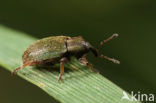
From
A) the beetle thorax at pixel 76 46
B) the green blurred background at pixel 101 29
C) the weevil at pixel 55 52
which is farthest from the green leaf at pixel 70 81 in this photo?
the green blurred background at pixel 101 29

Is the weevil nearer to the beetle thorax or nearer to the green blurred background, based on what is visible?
the beetle thorax

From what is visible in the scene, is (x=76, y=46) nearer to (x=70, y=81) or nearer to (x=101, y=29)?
(x=70, y=81)

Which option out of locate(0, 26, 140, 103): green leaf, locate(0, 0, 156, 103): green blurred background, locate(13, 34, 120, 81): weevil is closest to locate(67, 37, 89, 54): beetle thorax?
locate(13, 34, 120, 81): weevil

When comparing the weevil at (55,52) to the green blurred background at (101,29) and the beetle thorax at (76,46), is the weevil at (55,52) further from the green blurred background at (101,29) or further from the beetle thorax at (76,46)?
the green blurred background at (101,29)

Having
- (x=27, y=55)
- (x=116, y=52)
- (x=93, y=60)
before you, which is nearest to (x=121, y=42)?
(x=116, y=52)

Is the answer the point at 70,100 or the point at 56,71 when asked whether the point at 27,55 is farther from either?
the point at 70,100
